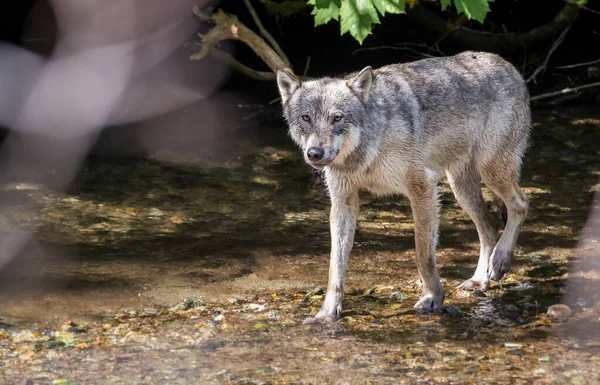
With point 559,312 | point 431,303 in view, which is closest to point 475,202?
point 431,303

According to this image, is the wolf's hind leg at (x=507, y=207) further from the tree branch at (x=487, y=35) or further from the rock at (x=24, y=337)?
the tree branch at (x=487, y=35)

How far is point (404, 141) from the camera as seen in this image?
5.89 m

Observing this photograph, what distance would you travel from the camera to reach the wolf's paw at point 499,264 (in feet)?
21.2

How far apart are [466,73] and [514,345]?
2290mm

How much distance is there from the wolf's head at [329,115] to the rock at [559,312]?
5.57 ft

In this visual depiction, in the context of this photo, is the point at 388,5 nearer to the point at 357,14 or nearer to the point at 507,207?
the point at 357,14

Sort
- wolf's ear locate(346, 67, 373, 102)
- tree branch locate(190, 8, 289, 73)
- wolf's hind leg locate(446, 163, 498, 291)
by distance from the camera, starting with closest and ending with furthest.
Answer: wolf's ear locate(346, 67, 373, 102)
wolf's hind leg locate(446, 163, 498, 291)
tree branch locate(190, 8, 289, 73)

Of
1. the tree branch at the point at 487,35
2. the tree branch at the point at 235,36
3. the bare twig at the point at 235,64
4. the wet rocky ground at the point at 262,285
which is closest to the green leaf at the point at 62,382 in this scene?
the wet rocky ground at the point at 262,285

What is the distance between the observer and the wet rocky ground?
4949 mm

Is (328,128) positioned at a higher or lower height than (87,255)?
higher

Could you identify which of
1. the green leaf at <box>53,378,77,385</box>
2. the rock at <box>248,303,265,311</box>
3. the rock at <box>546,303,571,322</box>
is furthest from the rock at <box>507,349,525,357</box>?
the green leaf at <box>53,378,77,385</box>

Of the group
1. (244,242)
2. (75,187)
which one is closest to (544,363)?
(244,242)

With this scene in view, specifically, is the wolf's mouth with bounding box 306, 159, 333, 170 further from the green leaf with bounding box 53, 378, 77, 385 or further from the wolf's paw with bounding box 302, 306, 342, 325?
the green leaf with bounding box 53, 378, 77, 385

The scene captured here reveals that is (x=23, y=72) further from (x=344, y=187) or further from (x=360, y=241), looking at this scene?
(x=344, y=187)
